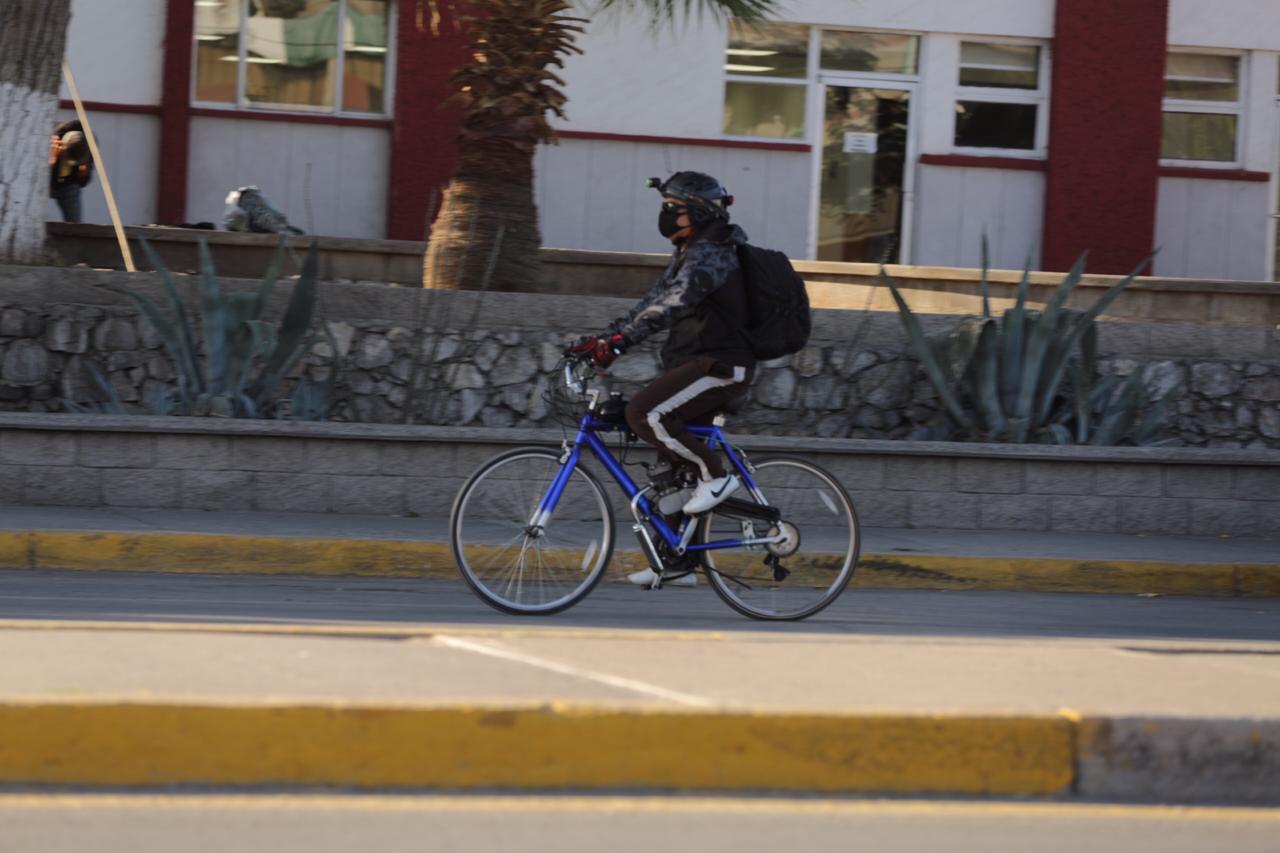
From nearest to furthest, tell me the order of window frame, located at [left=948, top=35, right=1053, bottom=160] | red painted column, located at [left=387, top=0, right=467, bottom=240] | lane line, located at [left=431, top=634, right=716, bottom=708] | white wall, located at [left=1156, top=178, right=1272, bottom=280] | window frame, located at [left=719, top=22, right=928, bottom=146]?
1. lane line, located at [left=431, top=634, right=716, bottom=708]
2. red painted column, located at [left=387, top=0, right=467, bottom=240]
3. window frame, located at [left=719, top=22, right=928, bottom=146]
4. window frame, located at [left=948, top=35, right=1053, bottom=160]
5. white wall, located at [left=1156, top=178, right=1272, bottom=280]

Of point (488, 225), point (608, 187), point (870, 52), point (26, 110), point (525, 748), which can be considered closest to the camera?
point (525, 748)

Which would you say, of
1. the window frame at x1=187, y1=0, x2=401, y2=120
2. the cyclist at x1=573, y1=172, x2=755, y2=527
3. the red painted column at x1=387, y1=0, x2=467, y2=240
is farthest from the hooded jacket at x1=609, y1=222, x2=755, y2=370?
the window frame at x1=187, y1=0, x2=401, y2=120

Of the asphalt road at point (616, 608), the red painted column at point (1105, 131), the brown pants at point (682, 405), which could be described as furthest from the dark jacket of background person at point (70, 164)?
the red painted column at point (1105, 131)

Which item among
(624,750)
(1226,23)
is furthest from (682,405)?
(1226,23)

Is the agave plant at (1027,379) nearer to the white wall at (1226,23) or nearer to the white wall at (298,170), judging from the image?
the white wall at (298,170)

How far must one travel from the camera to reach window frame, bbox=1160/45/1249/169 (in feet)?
62.2

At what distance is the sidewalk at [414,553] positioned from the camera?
867 centimetres

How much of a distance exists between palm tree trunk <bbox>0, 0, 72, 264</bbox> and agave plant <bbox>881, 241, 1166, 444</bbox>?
597 centimetres

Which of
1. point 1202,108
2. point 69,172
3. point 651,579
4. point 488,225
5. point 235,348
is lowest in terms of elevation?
point 651,579

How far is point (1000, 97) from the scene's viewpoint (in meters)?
18.8

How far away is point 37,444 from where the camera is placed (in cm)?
972

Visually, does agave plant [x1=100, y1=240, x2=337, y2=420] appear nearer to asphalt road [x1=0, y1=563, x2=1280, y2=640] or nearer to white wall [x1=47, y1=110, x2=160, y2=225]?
asphalt road [x1=0, y1=563, x2=1280, y2=640]

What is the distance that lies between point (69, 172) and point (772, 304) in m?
10.1

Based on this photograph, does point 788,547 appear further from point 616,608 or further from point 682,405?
point 616,608
